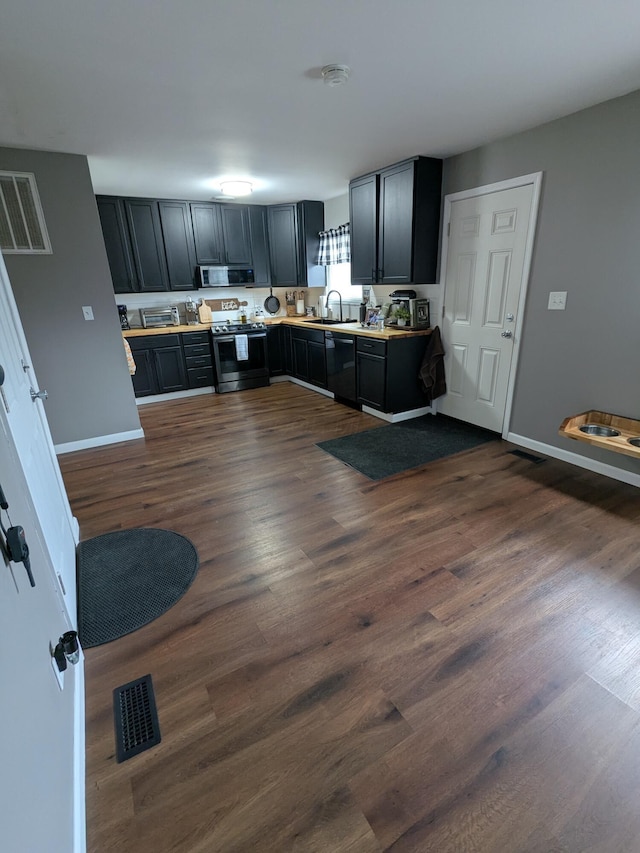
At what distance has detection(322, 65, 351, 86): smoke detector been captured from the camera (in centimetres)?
203

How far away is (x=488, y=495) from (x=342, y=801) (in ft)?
6.58

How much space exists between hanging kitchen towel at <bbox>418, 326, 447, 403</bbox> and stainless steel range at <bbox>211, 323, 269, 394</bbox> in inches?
95.4

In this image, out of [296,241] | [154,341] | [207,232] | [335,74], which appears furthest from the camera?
[296,241]

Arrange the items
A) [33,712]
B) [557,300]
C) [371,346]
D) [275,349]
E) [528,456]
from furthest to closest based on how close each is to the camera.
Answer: [275,349] → [371,346] → [528,456] → [557,300] → [33,712]

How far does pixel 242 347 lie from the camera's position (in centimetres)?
541

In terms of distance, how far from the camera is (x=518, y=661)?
1581mm

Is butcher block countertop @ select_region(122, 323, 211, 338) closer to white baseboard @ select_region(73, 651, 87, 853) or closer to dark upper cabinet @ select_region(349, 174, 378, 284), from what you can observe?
dark upper cabinet @ select_region(349, 174, 378, 284)

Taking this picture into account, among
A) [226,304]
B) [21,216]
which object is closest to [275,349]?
[226,304]

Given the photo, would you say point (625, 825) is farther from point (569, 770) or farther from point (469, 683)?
point (469, 683)

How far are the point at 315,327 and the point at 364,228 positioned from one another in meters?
1.24

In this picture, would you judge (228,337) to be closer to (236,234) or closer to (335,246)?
(236,234)

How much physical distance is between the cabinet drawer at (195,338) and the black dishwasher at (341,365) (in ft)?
5.33

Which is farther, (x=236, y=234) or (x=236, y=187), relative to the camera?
(x=236, y=234)

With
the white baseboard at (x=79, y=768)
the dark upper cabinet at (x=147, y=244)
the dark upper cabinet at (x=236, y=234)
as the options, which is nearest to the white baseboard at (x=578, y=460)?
the white baseboard at (x=79, y=768)
